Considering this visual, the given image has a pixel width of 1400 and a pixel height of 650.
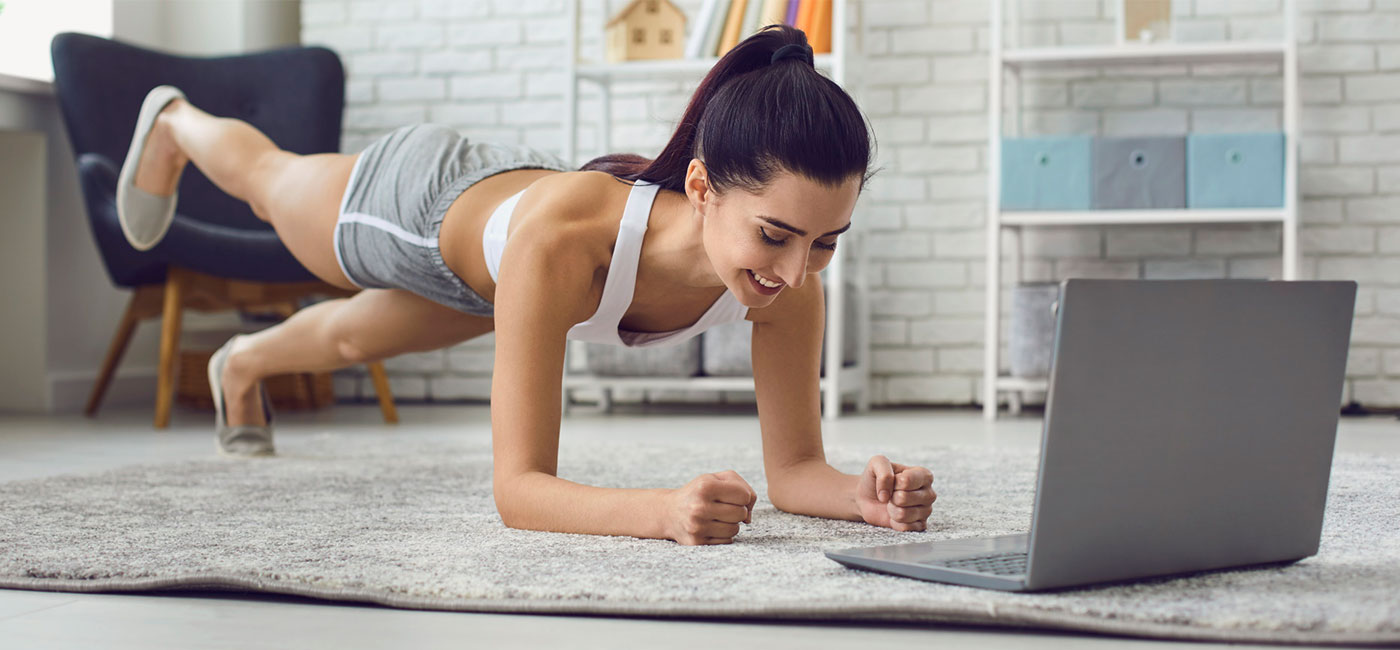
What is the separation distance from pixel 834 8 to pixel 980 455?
144cm

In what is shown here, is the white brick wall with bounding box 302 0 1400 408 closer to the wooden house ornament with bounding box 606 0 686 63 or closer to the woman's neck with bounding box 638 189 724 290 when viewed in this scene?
the wooden house ornament with bounding box 606 0 686 63

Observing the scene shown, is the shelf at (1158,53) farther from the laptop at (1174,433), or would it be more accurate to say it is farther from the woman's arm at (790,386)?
the laptop at (1174,433)

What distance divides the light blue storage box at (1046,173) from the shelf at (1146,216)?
0.02 m

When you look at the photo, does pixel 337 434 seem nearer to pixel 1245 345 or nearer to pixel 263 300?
pixel 263 300

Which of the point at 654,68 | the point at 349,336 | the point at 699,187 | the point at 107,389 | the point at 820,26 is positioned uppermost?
the point at 820,26

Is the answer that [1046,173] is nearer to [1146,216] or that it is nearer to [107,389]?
[1146,216]

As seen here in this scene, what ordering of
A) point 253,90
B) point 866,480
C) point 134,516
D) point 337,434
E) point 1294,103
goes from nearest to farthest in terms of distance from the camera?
point 866,480 < point 134,516 < point 337,434 < point 1294,103 < point 253,90

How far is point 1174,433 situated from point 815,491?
1.86ft

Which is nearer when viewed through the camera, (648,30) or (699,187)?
(699,187)

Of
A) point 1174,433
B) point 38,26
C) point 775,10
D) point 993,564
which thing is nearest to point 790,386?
point 993,564

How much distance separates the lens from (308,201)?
6.23 ft

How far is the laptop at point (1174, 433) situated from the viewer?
898mm

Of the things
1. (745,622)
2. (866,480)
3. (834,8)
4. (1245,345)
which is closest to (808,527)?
(866,480)

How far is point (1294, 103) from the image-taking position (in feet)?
9.73
